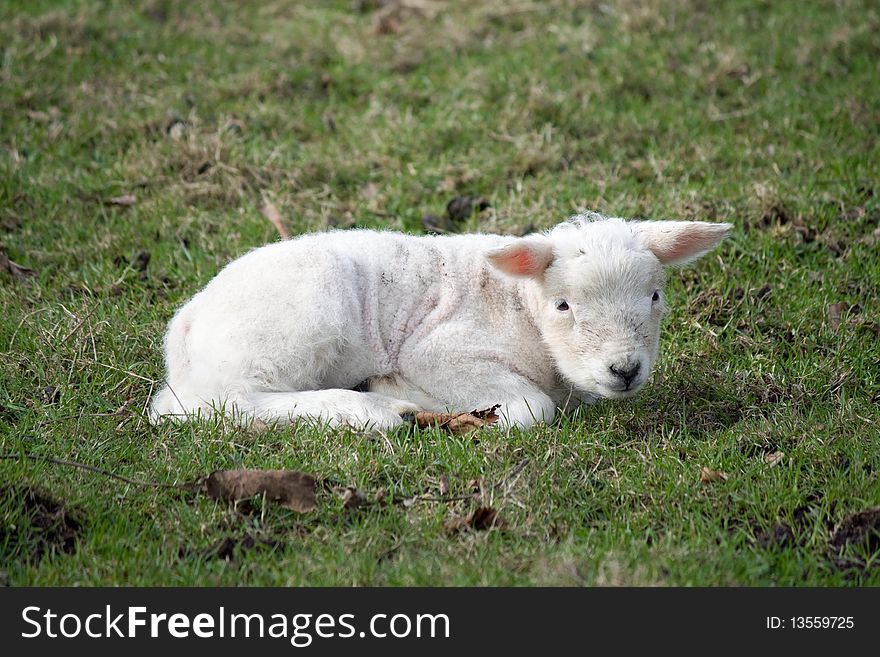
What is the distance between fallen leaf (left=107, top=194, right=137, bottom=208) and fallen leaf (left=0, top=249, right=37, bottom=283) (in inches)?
40.7

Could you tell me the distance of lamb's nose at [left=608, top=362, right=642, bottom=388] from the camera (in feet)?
16.4

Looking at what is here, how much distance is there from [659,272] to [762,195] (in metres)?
2.48

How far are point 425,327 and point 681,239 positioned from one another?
1.35 metres

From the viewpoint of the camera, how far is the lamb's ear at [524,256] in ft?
17.1

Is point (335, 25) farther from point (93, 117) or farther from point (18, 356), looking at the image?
point (18, 356)

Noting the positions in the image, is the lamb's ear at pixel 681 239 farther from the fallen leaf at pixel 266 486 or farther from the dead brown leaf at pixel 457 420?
the fallen leaf at pixel 266 486

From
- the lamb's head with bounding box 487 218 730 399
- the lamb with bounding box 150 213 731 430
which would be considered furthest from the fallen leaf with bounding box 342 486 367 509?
the lamb's head with bounding box 487 218 730 399

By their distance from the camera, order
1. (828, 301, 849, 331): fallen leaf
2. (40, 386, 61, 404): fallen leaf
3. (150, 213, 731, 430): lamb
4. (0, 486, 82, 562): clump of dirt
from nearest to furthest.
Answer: (0, 486, 82, 562): clump of dirt → (150, 213, 731, 430): lamb → (40, 386, 61, 404): fallen leaf → (828, 301, 849, 331): fallen leaf

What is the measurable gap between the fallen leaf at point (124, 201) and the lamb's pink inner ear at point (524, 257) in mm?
3703

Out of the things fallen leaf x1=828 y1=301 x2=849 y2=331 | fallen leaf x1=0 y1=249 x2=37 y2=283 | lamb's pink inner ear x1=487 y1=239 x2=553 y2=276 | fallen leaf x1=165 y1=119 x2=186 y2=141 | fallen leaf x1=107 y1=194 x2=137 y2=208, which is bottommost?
fallen leaf x1=828 y1=301 x2=849 y2=331

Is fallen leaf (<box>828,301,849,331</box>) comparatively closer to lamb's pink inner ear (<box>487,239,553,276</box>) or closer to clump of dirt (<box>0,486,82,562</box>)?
lamb's pink inner ear (<box>487,239,553,276</box>)

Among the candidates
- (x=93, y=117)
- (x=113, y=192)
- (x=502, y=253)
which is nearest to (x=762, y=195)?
(x=502, y=253)

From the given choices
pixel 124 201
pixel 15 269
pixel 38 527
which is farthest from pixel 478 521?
pixel 124 201

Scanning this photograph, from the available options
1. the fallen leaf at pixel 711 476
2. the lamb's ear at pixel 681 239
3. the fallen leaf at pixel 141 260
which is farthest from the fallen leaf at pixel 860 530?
the fallen leaf at pixel 141 260
